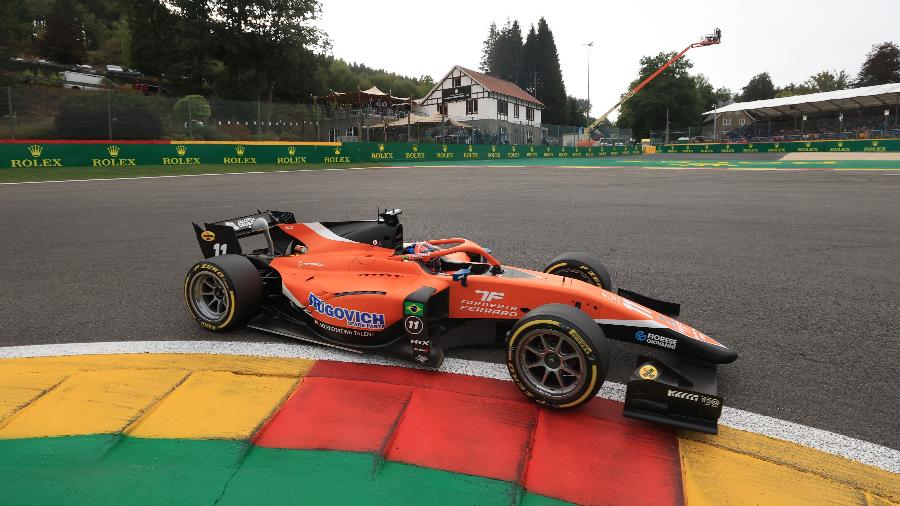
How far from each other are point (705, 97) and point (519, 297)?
419ft

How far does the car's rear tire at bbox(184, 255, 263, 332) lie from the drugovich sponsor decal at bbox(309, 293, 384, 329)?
54 cm

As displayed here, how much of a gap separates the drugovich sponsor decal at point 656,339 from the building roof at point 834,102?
65273 mm

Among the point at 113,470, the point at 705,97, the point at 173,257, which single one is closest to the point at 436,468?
the point at 113,470

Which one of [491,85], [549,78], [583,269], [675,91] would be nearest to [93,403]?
[583,269]

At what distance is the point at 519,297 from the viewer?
327cm

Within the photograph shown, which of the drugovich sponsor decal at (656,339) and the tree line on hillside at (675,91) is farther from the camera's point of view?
the tree line on hillside at (675,91)

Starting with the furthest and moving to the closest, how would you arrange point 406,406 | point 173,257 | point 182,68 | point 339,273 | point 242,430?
point 182,68
point 173,257
point 339,273
point 406,406
point 242,430

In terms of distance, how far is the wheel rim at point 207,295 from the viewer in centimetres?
396

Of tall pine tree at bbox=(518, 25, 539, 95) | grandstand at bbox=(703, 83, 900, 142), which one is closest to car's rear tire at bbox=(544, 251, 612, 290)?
grandstand at bbox=(703, 83, 900, 142)

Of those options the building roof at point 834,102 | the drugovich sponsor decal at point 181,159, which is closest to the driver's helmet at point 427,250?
the drugovich sponsor decal at point 181,159

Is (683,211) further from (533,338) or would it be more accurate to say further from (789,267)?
(533,338)

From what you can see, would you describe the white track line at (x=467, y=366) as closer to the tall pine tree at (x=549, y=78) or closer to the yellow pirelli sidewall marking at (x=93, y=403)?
the yellow pirelli sidewall marking at (x=93, y=403)

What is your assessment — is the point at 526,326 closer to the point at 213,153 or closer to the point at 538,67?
the point at 213,153

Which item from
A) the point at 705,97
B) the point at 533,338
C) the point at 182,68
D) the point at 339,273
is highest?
the point at 705,97
